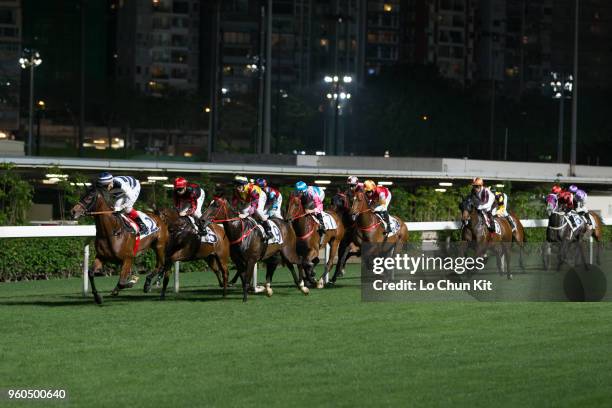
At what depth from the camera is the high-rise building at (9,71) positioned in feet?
403

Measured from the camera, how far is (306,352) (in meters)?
12.6

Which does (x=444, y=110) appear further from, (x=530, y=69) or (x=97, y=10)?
(x=530, y=69)

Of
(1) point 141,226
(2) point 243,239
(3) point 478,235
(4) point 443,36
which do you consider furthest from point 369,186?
(4) point 443,36

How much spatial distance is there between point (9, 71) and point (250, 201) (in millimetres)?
109815

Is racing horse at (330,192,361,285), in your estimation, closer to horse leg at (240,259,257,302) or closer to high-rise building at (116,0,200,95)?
horse leg at (240,259,257,302)

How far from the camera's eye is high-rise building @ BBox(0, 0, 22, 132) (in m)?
123

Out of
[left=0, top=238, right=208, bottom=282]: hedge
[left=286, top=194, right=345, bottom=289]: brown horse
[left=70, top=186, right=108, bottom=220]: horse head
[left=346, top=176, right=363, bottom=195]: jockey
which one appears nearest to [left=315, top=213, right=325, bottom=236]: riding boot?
[left=286, top=194, right=345, bottom=289]: brown horse

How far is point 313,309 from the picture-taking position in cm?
1697

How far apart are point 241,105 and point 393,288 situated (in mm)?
115995

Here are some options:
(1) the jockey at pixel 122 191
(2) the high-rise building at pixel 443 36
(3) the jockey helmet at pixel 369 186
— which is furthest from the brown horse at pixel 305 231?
(2) the high-rise building at pixel 443 36

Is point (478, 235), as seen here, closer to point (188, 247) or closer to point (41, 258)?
point (188, 247)

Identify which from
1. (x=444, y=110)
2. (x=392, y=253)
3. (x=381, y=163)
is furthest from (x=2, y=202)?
(x=444, y=110)

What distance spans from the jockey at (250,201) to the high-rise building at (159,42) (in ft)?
440

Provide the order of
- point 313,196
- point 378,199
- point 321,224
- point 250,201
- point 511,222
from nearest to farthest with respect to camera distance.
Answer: point 250,201 < point 313,196 < point 321,224 < point 378,199 < point 511,222
